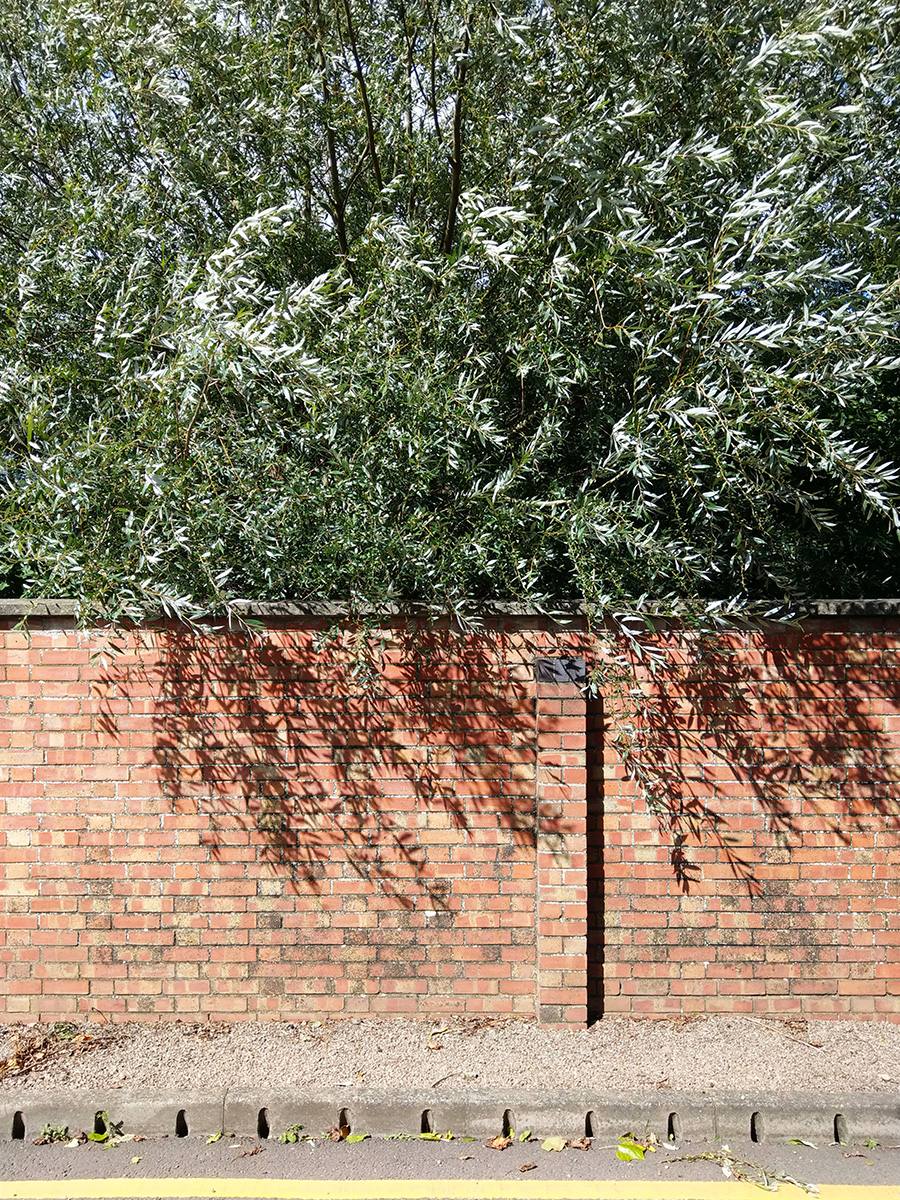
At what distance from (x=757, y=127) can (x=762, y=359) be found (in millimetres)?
1306

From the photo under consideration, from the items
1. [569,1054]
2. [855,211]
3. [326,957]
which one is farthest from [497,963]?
[855,211]

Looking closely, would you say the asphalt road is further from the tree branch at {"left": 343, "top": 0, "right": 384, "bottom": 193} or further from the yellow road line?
→ the tree branch at {"left": 343, "top": 0, "right": 384, "bottom": 193}

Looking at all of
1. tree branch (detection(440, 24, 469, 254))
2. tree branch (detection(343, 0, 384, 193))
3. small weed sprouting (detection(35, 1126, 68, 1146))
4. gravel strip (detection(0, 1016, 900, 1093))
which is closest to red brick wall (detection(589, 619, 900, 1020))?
gravel strip (detection(0, 1016, 900, 1093))

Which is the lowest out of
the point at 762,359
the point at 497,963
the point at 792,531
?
the point at 497,963

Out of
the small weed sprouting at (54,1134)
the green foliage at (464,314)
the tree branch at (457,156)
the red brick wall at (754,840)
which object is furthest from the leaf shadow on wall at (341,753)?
the tree branch at (457,156)

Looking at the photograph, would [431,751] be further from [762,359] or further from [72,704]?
[762,359]

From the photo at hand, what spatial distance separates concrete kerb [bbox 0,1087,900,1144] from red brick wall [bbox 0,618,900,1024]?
90 centimetres

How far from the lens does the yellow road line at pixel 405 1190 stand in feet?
13.1

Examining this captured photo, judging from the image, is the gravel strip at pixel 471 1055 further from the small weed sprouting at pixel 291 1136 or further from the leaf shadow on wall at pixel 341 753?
the leaf shadow on wall at pixel 341 753

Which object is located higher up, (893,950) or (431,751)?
(431,751)

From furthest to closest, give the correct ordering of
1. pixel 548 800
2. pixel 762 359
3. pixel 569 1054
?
pixel 762 359, pixel 548 800, pixel 569 1054

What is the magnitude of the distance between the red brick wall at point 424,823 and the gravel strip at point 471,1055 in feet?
0.43

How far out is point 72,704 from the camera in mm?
5387

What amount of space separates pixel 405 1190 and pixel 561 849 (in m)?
1.86
